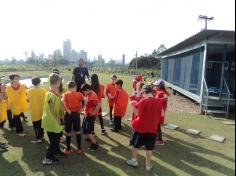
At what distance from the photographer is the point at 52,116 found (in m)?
4.60

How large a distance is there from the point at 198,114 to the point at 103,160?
6.40 m

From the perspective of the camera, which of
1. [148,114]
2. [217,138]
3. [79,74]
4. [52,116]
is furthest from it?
[79,74]

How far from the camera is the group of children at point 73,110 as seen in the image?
434 cm

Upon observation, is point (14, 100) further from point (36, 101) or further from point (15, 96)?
point (36, 101)

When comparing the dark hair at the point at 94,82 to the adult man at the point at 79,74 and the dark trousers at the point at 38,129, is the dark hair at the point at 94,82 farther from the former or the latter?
the adult man at the point at 79,74

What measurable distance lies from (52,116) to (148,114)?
1876 mm

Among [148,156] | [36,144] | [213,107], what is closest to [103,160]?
[148,156]

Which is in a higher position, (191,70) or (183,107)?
(191,70)

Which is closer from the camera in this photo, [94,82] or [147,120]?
[147,120]

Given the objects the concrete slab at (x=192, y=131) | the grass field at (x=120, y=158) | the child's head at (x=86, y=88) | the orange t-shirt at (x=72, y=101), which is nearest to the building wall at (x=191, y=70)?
the concrete slab at (x=192, y=131)

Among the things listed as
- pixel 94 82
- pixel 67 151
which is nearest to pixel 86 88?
pixel 94 82

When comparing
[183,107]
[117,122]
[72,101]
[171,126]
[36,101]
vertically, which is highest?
[72,101]

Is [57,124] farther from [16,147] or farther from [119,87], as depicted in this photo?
[119,87]

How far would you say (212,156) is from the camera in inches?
213
